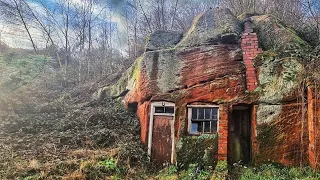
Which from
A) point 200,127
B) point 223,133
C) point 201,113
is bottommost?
point 223,133

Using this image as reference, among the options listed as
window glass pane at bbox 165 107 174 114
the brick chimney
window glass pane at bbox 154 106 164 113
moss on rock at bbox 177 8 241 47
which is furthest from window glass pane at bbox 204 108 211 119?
moss on rock at bbox 177 8 241 47

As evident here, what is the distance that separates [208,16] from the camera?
33.1 ft

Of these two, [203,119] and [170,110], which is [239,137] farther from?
[170,110]

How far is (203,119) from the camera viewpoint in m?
8.92

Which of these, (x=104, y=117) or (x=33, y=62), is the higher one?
(x=33, y=62)

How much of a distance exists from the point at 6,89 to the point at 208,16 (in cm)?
1118

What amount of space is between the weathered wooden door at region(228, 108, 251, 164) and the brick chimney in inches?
39.6

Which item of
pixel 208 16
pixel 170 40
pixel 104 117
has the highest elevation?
pixel 208 16

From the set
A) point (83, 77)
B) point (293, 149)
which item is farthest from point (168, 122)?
point (83, 77)

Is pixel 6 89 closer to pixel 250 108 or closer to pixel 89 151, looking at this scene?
pixel 89 151

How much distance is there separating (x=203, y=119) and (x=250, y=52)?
2878 mm

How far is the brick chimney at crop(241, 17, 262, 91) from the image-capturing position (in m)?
8.62

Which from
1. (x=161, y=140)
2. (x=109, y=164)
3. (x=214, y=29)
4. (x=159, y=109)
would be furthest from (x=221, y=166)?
(x=214, y=29)

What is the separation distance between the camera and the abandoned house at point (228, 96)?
797cm
